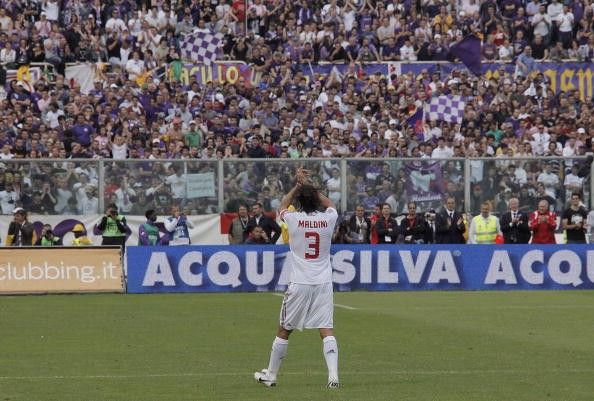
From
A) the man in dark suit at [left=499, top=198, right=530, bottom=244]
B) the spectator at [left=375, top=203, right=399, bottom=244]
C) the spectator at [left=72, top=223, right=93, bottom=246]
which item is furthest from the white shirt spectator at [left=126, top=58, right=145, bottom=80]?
the man in dark suit at [left=499, top=198, right=530, bottom=244]

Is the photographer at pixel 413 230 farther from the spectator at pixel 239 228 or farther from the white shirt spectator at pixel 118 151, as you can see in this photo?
the white shirt spectator at pixel 118 151

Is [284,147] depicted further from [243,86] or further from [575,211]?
[575,211]

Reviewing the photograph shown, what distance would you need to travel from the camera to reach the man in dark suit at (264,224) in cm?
2839

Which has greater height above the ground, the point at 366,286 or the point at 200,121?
the point at 200,121

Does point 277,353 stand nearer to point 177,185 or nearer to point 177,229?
point 177,229

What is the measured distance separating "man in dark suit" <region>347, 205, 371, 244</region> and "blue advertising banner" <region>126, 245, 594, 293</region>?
4.65 feet

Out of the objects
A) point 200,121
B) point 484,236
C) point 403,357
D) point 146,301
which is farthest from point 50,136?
point 403,357

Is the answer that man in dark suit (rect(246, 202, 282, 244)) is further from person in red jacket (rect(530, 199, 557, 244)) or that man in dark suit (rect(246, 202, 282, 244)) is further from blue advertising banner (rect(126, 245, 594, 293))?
person in red jacket (rect(530, 199, 557, 244))

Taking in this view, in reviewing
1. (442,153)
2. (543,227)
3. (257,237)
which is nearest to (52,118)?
(257,237)

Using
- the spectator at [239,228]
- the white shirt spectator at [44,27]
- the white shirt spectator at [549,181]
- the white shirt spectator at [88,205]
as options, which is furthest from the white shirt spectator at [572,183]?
the white shirt spectator at [44,27]

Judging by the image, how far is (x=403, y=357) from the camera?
16.0m

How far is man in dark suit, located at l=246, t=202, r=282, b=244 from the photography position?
1118 inches

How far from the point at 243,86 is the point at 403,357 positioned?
1951 centimetres

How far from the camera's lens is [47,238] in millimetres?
27922
